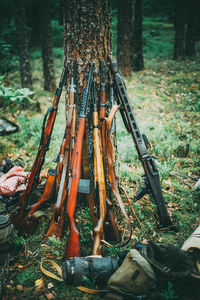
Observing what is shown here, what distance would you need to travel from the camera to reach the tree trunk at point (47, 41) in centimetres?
869

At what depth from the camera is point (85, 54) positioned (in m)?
3.04

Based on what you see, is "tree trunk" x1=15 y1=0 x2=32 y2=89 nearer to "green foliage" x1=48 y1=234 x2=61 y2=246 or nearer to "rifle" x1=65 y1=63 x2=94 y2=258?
"rifle" x1=65 y1=63 x2=94 y2=258

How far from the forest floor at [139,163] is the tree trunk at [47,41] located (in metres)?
0.72

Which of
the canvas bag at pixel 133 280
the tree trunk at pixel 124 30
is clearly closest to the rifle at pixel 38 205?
the canvas bag at pixel 133 280

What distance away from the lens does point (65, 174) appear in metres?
2.97

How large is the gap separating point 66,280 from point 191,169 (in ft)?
11.0

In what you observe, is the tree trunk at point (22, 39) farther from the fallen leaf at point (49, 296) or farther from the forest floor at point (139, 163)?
the fallen leaf at point (49, 296)

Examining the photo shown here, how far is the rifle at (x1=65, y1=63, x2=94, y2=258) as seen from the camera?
2.51m

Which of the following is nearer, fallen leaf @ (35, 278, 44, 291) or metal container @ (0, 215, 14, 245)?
fallen leaf @ (35, 278, 44, 291)

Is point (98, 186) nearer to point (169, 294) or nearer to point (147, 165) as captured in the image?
point (147, 165)

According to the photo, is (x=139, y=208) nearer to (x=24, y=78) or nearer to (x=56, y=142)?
(x=56, y=142)

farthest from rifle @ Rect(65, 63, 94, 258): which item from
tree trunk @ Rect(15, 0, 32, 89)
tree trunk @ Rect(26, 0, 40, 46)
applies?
tree trunk @ Rect(26, 0, 40, 46)

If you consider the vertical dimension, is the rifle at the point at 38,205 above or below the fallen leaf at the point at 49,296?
above

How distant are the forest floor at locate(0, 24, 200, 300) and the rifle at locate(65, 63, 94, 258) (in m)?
0.36
